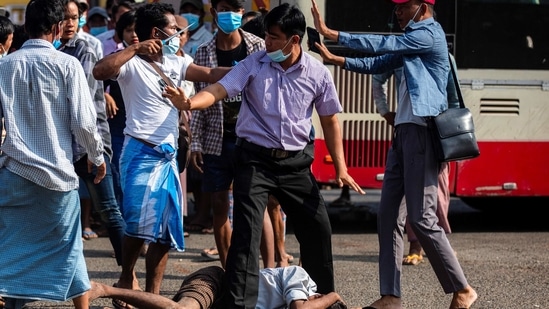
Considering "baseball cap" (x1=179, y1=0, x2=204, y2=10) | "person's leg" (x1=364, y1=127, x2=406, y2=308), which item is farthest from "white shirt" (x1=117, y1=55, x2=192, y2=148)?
"baseball cap" (x1=179, y1=0, x2=204, y2=10)

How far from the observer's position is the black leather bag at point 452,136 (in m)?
6.80

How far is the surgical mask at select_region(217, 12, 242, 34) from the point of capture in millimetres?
7766

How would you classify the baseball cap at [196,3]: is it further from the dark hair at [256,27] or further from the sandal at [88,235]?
the dark hair at [256,27]

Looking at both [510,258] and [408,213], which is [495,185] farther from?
[408,213]

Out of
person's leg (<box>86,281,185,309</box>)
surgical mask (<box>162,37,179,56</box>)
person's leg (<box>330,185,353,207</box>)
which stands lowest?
person's leg (<box>330,185,353,207</box>)

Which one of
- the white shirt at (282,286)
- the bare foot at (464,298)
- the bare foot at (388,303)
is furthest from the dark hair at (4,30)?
the bare foot at (464,298)

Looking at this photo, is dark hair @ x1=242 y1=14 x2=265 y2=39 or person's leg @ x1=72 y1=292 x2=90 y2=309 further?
dark hair @ x1=242 y1=14 x2=265 y2=39

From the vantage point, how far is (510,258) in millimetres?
9328

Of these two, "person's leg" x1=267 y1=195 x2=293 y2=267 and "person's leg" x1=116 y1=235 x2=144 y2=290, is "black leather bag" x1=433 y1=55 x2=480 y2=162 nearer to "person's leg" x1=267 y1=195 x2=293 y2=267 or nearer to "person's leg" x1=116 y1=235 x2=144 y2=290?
"person's leg" x1=267 y1=195 x2=293 y2=267

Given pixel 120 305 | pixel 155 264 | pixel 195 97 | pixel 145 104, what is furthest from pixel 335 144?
pixel 120 305

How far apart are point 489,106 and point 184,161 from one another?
12.8 feet

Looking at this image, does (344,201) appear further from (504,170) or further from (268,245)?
(268,245)

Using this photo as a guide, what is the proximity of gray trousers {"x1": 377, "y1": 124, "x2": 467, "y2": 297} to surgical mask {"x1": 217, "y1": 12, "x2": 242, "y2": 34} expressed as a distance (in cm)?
148

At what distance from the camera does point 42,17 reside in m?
5.78
